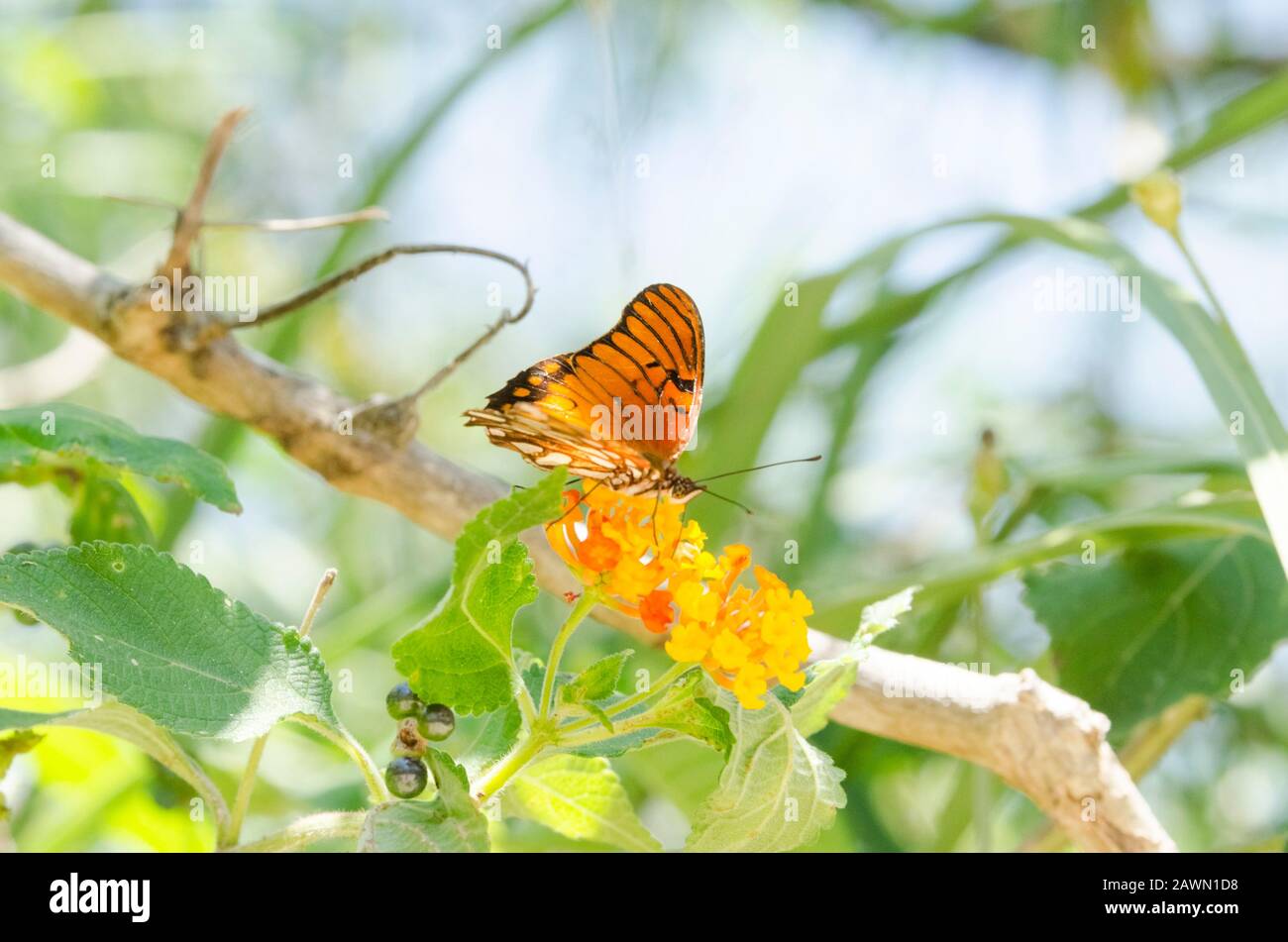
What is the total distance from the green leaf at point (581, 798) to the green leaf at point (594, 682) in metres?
0.11

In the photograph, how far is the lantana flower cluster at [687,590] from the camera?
19.8 inches

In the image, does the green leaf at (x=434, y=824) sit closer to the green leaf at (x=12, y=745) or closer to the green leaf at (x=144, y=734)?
the green leaf at (x=144, y=734)

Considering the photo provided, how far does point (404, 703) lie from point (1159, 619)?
664mm

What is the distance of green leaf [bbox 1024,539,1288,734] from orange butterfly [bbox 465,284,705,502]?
0.43 metres

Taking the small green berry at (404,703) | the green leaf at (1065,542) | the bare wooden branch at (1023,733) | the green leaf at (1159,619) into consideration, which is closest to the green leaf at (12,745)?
the small green berry at (404,703)

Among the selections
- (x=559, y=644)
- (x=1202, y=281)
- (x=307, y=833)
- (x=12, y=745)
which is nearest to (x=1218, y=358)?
(x=1202, y=281)

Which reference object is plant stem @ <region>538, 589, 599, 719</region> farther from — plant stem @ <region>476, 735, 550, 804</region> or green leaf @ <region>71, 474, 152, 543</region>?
green leaf @ <region>71, 474, 152, 543</region>

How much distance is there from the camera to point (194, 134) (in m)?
2.16

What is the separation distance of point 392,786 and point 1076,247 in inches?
24.7

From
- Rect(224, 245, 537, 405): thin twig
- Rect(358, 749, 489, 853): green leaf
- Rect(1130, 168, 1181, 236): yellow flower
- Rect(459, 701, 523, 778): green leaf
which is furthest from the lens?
Rect(1130, 168, 1181, 236): yellow flower

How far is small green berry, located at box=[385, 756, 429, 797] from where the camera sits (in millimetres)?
511

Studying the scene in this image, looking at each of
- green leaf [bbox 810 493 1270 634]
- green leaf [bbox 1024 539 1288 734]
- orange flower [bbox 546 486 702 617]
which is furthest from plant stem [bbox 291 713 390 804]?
green leaf [bbox 1024 539 1288 734]

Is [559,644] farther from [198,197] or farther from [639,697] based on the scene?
[198,197]
